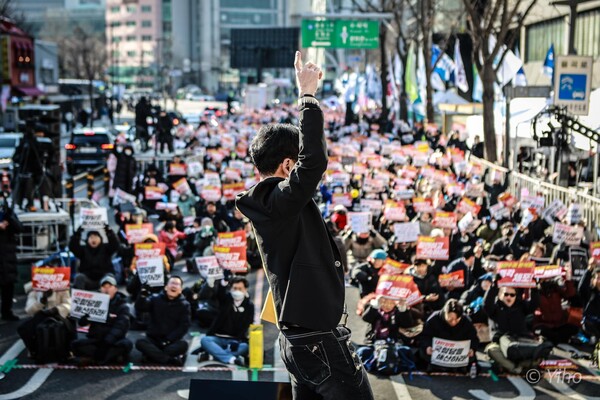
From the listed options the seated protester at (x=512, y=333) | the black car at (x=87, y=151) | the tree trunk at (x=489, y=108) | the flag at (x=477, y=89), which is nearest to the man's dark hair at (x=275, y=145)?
the seated protester at (x=512, y=333)

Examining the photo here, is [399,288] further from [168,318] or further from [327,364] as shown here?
[327,364]

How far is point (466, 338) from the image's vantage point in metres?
10.6

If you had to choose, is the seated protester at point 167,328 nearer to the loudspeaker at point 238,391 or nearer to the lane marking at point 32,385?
the lane marking at point 32,385

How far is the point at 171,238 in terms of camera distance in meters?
17.4

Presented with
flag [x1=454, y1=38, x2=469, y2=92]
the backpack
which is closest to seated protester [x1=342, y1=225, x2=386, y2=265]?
the backpack

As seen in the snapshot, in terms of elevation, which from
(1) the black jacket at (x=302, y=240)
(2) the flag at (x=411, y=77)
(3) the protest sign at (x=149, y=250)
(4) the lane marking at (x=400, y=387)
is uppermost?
(2) the flag at (x=411, y=77)

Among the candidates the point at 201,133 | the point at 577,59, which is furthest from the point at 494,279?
the point at 201,133

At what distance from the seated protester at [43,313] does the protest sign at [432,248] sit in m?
4.91

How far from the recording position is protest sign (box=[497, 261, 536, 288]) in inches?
463

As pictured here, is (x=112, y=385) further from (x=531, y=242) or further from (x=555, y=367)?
(x=531, y=242)

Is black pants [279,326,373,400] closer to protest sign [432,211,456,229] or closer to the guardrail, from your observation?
protest sign [432,211,456,229]

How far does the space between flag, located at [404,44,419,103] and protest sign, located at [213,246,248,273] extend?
92.7 feet

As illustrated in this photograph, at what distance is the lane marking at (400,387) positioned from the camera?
32.6 ft

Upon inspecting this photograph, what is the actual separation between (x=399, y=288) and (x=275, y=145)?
7648 millimetres
